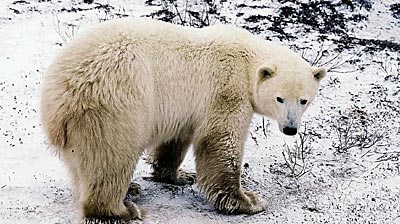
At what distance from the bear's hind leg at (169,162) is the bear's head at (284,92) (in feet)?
3.59

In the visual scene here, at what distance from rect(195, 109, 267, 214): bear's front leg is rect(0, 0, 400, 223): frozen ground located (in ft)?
0.55

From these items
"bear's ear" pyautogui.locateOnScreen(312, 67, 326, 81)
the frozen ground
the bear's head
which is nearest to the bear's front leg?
the frozen ground

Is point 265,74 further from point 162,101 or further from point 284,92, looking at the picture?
point 162,101

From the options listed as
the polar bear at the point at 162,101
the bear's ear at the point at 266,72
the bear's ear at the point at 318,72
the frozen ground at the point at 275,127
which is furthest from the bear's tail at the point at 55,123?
the bear's ear at the point at 318,72

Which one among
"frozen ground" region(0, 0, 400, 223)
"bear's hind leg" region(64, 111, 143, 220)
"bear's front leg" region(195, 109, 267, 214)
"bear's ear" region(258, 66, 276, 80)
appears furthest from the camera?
"frozen ground" region(0, 0, 400, 223)

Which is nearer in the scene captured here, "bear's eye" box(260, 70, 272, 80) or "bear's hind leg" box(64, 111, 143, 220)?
"bear's hind leg" box(64, 111, 143, 220)

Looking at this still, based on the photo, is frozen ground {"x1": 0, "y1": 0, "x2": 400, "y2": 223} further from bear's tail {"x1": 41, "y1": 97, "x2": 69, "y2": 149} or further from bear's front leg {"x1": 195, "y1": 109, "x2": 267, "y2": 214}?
bear's tail {"x1": 41, "y1": 97, "x2": 69, "y2": 149}

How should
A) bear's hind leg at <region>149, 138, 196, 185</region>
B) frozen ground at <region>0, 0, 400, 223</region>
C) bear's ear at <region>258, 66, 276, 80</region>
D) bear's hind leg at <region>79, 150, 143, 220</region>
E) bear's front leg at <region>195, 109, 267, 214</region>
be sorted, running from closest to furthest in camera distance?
bear's hind leg at <region>79, 150, 143, 220</region>
bear's ear at <region>258, 66, 276, 80</region>
bear's front leg at <region>195, 109, 267, 214</region>
frozen ground at <region>0, 0, 400, 223</region>
bear's hind leg at <region>149, 138, 196, 185</region>

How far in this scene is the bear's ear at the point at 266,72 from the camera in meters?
5.70

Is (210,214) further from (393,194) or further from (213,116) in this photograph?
(393,194)

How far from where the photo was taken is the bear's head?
18.8 feet

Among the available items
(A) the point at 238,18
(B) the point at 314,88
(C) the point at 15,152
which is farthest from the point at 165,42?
(A) the point at 238,18

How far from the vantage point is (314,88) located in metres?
5.97

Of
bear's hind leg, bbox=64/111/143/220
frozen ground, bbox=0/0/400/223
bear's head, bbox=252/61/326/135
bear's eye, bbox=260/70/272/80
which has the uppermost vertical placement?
bear's eye, bbox=260/70/272/80
